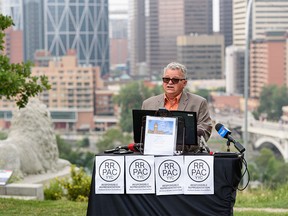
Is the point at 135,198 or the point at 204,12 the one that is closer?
the point at 135,198

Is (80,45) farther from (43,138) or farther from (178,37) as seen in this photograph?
(43,138)

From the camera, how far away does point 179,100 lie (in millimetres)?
5797

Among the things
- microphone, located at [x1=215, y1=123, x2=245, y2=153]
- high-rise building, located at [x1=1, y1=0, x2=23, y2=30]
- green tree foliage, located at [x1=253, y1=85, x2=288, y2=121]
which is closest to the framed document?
microphone, located at [x1=215, y1=123, x2=245, y2=153]

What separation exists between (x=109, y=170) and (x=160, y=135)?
0.38 metres

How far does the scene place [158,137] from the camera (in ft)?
17.3

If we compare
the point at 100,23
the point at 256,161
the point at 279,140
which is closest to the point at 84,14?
the point at 100,23

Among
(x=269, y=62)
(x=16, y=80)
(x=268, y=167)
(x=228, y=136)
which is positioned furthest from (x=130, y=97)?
(x=228, y=136)

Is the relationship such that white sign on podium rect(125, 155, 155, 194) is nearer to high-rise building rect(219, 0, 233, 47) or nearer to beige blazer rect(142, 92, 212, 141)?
A: beige blazer rect(142, 92, 212, 141)

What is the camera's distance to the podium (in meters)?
5.27

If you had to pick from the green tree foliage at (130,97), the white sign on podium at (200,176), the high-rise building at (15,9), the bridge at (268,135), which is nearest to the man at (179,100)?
the white sign on podium at (200,176)

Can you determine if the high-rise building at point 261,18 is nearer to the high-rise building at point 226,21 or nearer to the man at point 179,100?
the high-rise building at point 226,21

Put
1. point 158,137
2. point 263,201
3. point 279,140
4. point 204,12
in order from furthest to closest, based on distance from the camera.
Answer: point 204,12 → point 279,140 → point 263,201 → point 158,137

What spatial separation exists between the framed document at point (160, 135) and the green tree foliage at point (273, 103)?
108369 mm

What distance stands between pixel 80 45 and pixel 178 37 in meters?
18.9
